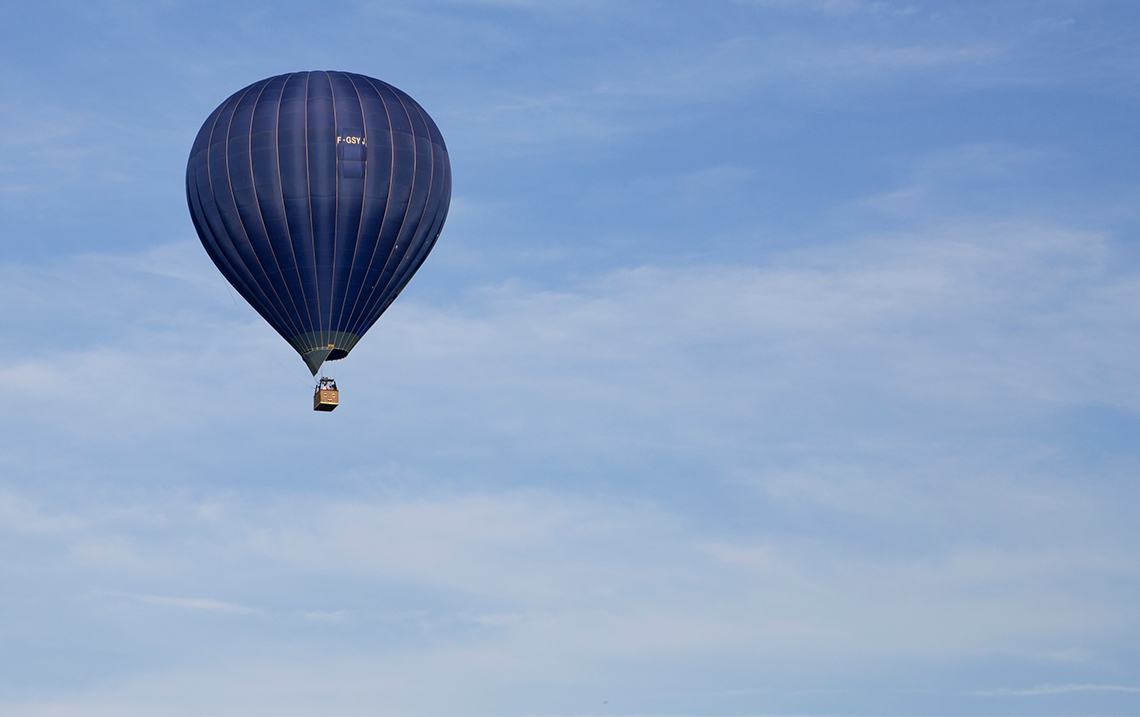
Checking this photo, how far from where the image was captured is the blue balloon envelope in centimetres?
8131

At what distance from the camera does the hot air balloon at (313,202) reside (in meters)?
81.4

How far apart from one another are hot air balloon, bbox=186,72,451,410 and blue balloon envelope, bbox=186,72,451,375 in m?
0.04

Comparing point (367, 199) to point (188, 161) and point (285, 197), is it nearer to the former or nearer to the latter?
point (285, 197)

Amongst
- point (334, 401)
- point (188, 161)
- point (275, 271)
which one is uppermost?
point (188, 161)

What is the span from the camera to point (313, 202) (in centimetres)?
8131

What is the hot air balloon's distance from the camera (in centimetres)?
8138

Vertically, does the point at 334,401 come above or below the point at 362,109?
below

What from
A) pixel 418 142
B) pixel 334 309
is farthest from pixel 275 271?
pixel 418 142

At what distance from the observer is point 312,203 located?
3201 inches

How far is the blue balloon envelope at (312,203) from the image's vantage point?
8131 centimetres

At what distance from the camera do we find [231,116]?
272 feet

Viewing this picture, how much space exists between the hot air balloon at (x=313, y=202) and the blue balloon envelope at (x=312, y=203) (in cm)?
4

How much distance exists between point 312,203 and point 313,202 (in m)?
0.06

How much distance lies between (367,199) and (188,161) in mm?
8741
